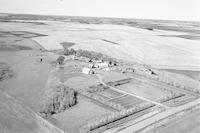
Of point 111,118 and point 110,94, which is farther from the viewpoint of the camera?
point 110,94

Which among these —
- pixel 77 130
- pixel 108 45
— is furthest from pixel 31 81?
pixel 108 45

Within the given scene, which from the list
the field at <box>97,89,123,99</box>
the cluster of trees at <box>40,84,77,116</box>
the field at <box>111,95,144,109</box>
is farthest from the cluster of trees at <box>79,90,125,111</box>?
the cluster of trees at <box>40,84,77,116</box>

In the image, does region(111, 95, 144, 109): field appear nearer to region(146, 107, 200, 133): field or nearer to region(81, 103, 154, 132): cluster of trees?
region(81, 103, 154, 132): cluster of trees

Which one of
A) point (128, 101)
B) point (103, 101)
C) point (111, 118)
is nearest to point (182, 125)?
point (111, 118)

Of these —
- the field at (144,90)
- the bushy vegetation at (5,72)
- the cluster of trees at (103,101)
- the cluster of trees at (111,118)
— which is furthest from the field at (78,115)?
the bushy vegetation at (5,72)

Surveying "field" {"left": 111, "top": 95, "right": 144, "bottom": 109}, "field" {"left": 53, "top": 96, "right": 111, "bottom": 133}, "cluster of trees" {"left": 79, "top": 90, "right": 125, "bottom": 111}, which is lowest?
"field" {"left": 53, "top": 96, "right": 111, "bottom": 133}

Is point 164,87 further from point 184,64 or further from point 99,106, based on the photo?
point 184,64

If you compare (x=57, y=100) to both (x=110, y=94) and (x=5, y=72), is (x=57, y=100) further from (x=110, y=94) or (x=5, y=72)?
(x=5, y=72)
